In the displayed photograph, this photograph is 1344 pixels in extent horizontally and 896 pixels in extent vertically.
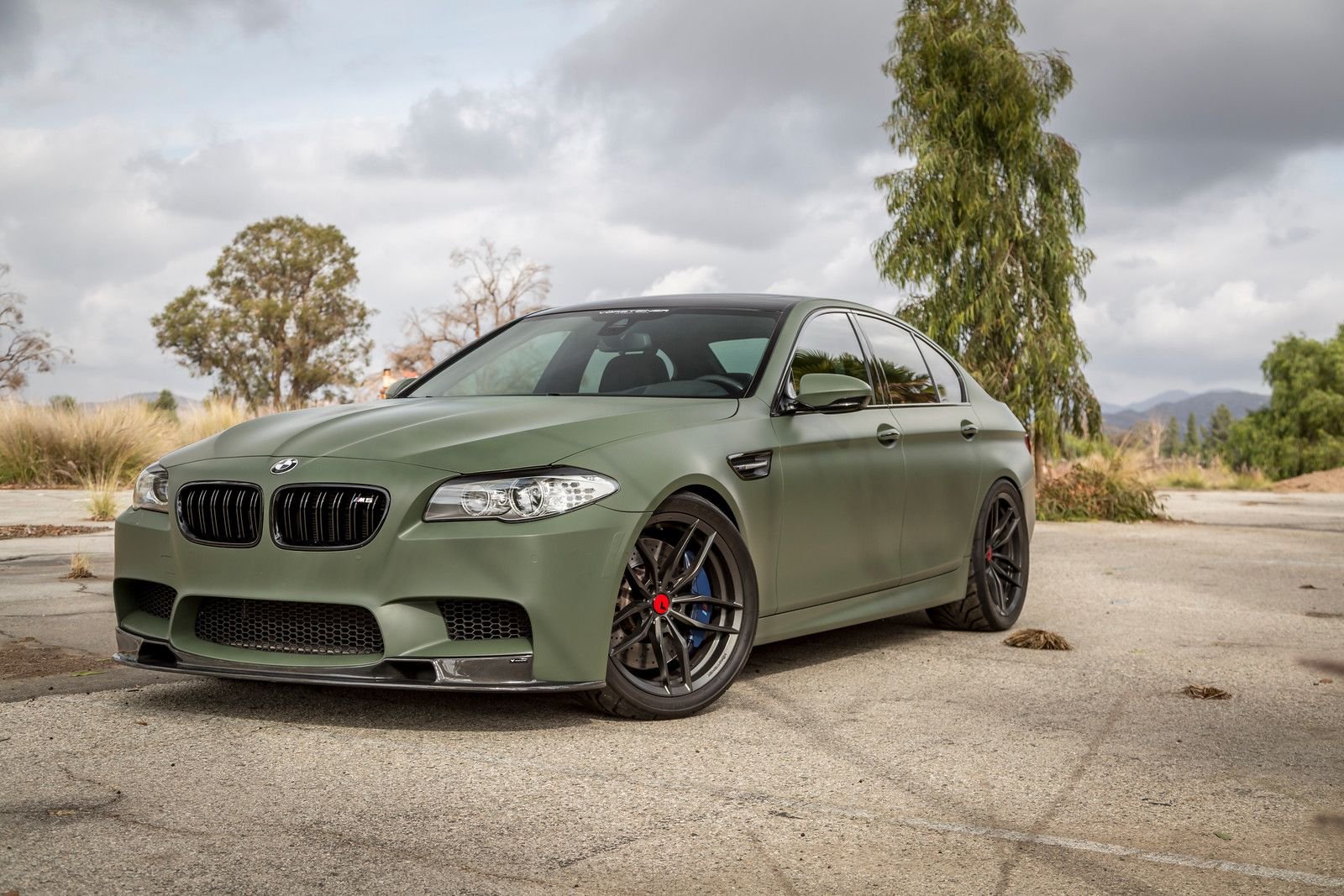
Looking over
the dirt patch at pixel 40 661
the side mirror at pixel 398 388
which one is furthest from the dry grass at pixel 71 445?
the side mirror at pixel 398 388

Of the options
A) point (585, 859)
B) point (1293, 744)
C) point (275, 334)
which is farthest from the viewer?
point (275, 334)

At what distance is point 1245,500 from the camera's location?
2194 cm

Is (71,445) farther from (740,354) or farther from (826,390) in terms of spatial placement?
(826,390)

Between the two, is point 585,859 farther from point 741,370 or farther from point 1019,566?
point 1019,566

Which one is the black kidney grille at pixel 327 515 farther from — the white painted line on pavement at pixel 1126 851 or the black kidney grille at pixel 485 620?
the white painted line on pavement at pixel 1126 851

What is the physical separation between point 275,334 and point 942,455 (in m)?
43.8

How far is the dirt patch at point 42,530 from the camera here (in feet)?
38.8

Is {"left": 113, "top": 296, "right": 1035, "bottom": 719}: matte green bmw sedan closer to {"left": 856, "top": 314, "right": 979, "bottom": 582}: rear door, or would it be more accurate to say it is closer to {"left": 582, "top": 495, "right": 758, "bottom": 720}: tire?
{"left": 582, "top": 495, "right": 758, "bottom": 720}: tire

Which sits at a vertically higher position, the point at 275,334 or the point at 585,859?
the point at 275,334

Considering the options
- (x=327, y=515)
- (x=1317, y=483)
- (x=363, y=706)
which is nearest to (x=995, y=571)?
(x=363, y=706)

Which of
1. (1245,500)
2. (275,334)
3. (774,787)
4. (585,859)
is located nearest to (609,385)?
(774,787)

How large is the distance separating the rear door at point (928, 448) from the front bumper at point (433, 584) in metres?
2.27

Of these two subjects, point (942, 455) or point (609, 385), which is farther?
point (942, 455)

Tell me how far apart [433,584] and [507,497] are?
37 centimetres
